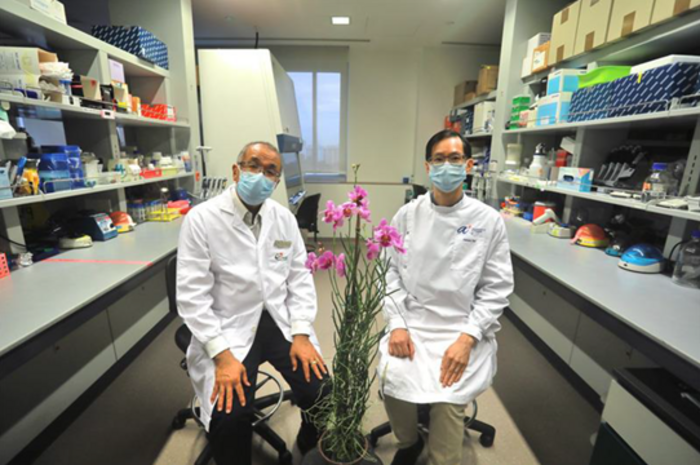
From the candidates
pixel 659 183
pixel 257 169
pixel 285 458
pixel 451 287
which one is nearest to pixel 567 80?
pixel 659 183

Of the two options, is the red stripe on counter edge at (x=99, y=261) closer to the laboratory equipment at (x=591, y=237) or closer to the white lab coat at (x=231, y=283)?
the white lab coat at (x=231, y=283)

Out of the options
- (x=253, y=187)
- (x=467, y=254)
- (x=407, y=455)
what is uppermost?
(x=253, y=187)

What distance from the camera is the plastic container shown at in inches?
76.2

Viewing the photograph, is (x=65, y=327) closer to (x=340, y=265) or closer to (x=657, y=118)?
(x=340, y=265)

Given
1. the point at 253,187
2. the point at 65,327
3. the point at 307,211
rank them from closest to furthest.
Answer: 1. the point at 65,327
2. the point at 253,187
3. the point at 307,211

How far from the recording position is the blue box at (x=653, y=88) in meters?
1.48

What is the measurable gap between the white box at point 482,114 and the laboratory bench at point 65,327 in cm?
306

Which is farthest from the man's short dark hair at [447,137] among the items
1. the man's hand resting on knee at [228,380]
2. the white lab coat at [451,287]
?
the man's hand resting on knee at [228,380]

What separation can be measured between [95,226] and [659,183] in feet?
9.86

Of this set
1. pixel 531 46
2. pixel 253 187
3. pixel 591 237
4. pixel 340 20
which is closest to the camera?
pixel 253 187

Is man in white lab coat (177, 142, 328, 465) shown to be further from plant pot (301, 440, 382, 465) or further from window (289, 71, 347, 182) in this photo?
window (289, 71, 347, 182)

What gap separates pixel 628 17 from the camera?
1.73m

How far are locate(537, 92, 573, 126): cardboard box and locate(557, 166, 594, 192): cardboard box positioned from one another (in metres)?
0.33

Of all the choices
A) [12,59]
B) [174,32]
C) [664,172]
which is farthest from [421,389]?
[174,32]
